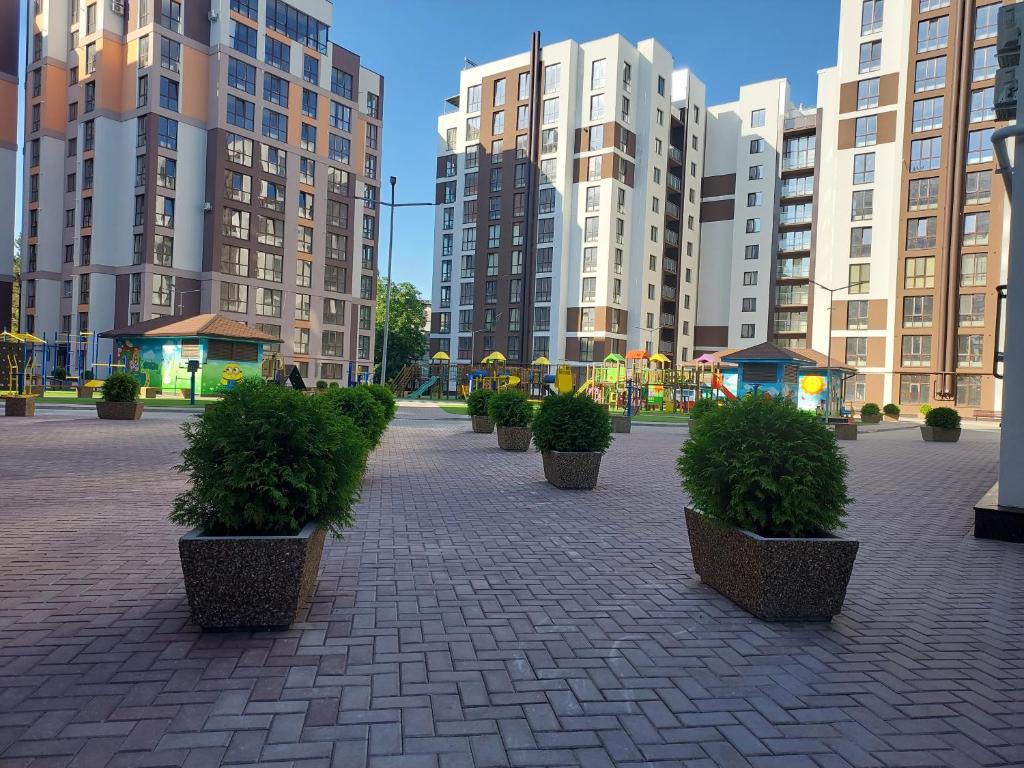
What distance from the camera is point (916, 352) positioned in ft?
188

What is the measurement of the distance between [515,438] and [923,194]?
182ft

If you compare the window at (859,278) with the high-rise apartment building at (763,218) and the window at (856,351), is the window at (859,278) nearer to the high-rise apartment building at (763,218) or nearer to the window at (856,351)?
the window at (856,351)

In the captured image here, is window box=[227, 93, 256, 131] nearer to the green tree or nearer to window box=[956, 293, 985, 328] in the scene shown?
the green tree

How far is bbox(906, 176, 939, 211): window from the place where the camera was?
56656mm

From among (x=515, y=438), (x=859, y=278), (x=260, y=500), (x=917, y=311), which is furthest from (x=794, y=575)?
(x=859, y=278)

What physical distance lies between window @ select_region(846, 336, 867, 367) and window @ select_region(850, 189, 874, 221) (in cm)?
1040

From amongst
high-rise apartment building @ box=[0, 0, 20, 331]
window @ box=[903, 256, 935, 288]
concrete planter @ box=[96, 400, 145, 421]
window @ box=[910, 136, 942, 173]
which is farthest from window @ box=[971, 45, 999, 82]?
high-rise apartment building @ box=[0, 0, 20, 331]

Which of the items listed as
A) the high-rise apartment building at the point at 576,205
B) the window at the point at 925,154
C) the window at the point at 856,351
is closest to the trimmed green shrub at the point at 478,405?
the high-rise apartment building at the point at 576,205

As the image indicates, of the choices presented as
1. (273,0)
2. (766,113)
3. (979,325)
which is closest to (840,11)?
(766,113)

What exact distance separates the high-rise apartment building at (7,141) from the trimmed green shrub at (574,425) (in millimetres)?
63824

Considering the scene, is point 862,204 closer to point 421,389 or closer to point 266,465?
point 421,389

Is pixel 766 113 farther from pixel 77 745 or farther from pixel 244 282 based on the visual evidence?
pixel 77 745

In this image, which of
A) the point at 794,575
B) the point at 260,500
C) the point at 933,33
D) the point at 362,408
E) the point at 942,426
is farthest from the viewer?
the point at 933,33

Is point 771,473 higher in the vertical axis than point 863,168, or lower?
lower
